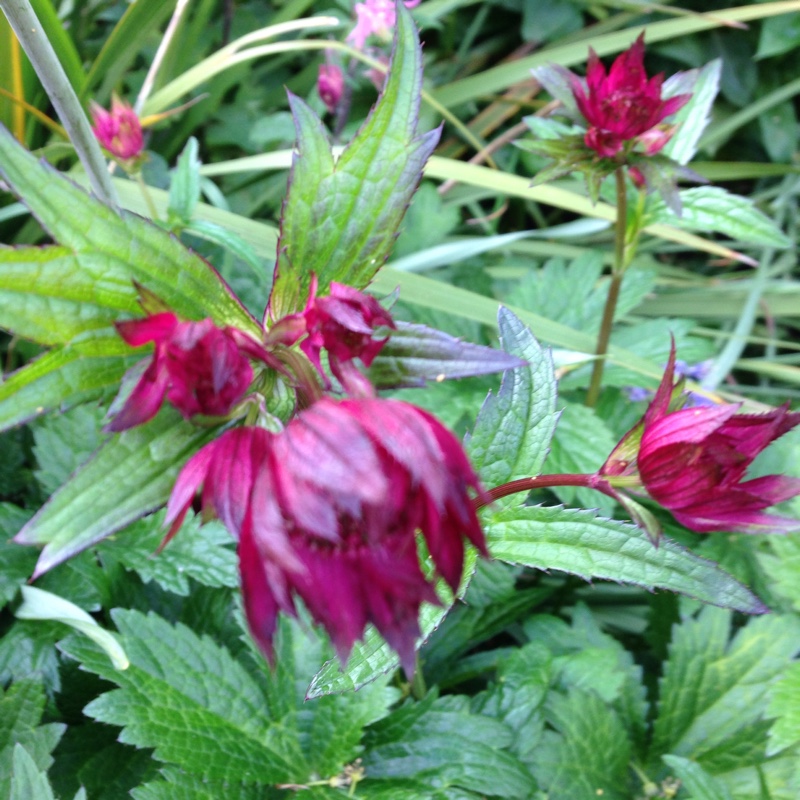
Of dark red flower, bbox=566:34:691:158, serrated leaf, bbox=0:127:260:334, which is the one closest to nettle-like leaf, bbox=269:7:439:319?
serrated leaf, bbox=0:127:260:334

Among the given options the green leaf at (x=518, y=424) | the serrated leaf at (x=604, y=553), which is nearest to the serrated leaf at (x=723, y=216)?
the green leaf at (x=518, y=424)

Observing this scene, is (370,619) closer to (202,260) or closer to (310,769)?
(202,260)

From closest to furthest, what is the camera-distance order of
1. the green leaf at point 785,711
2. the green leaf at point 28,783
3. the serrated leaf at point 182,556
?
the green leaf at point 28,783, the green leaf at point 785,711, the serrated leaf at point 182,556

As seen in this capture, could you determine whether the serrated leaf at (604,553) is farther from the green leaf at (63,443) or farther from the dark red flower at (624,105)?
the green leaf at (63,443)

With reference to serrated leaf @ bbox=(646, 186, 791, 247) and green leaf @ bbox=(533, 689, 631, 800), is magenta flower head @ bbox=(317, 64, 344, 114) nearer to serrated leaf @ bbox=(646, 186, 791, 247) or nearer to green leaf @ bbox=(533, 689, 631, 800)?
serrated leaf @ bbox=(646, 186, 791, 247)

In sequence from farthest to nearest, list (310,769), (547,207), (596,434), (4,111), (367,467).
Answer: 1. (547,207)
2. (4,111)
3. (596,434)
4. (310,769)
5. (367,467)

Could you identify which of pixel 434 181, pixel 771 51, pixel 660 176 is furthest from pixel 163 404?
pixel 771 51
